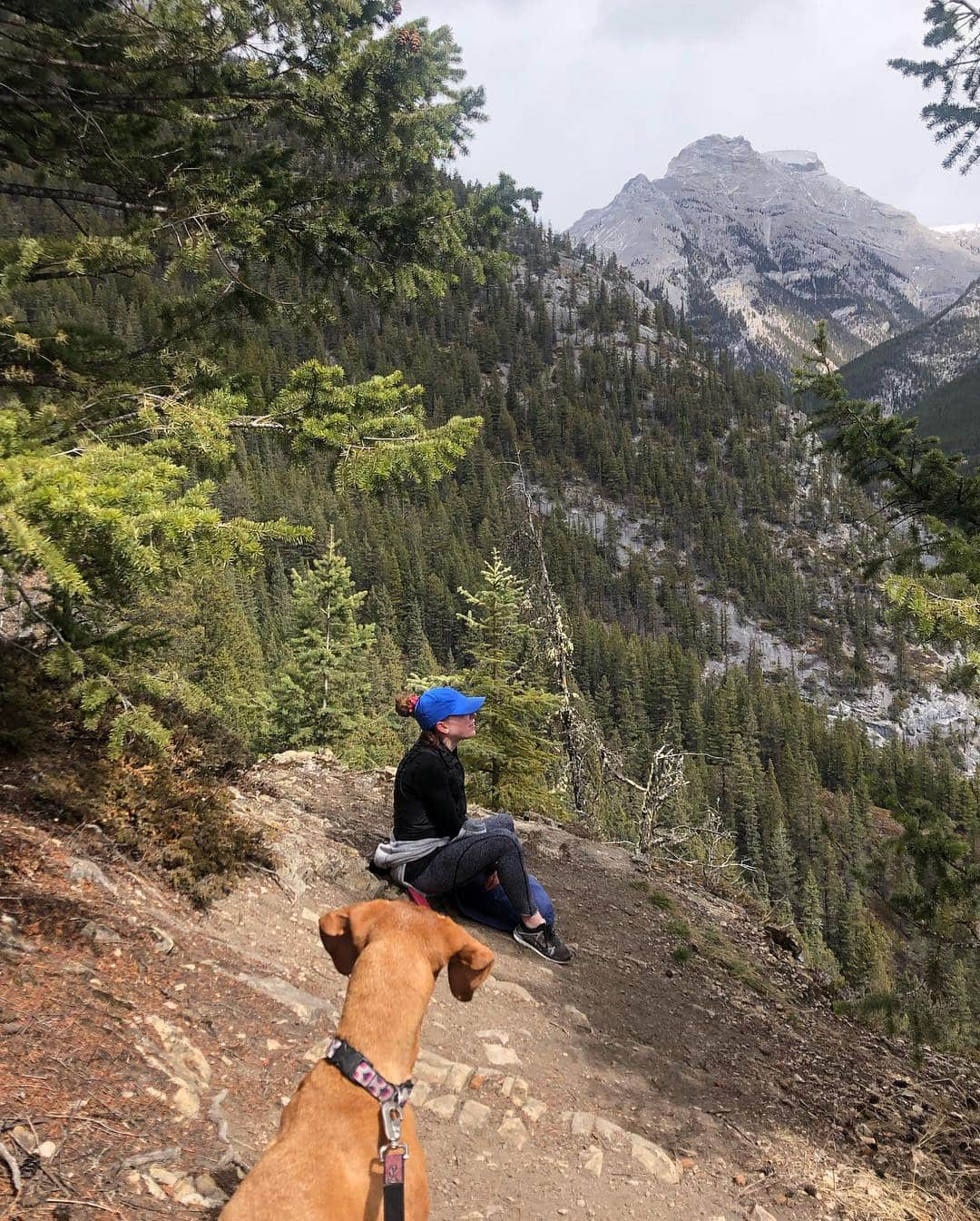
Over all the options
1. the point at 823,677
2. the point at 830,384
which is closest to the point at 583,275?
the point at 823,677

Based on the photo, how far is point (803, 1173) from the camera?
3760mm

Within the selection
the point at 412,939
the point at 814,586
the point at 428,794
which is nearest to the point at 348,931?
the point at 412,939

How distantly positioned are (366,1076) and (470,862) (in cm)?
250

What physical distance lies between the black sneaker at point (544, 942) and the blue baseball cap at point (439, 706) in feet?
6.72

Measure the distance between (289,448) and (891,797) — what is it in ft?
16.4

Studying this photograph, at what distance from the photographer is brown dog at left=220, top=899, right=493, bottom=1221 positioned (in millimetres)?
1849

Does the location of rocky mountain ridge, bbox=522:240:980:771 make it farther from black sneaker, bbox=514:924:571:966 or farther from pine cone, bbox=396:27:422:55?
black sneaker, bbox=514:924:571:966

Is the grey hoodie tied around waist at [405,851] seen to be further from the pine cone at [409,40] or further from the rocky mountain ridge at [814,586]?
the rocky mountain ridge at [814,586]

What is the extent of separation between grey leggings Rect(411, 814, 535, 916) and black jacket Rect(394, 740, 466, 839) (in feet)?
0.49

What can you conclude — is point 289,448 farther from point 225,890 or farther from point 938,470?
point 938,470

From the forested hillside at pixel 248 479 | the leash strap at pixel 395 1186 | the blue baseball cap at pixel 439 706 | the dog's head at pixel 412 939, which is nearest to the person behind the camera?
the leash strap at pixel 395 1186

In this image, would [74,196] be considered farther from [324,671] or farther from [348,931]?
[324,671]

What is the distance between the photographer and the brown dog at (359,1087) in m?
1.85

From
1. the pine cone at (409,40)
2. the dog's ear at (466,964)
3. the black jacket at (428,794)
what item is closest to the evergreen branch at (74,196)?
the pine cone at (409,40)
